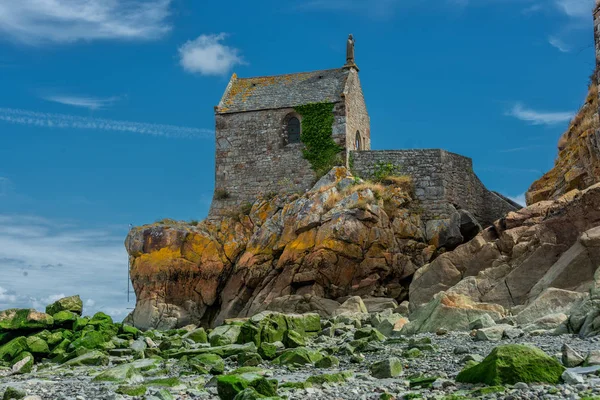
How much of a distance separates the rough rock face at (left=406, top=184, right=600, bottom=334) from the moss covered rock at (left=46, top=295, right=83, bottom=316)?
13446 millimetres

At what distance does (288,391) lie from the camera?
1012 centimetres

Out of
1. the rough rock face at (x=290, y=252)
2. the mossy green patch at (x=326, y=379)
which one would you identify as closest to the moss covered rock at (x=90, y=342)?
the rough rock face at (x=290, y=252)

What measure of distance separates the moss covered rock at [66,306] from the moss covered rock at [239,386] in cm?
1984

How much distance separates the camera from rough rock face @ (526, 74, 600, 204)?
76.3 ft

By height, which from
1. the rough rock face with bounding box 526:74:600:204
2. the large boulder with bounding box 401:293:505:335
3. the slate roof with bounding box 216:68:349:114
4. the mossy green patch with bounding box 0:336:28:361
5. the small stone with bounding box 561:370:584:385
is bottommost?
the small stone with bounding box 561:370:584:385

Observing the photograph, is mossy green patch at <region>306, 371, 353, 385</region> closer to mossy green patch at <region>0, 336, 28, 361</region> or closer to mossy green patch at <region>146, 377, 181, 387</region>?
mossy green patch at <region>146, 377, 181, 387</region>

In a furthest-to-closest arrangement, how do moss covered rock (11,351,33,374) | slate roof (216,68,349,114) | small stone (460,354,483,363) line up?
1. slate roof (216,68,349,114)
2. moss covered rock (11,351,33,374)
3. small stone (460,354,483,363)

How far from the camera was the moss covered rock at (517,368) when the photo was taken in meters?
9.02

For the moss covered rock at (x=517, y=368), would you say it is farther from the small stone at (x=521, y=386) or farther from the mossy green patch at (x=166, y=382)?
the mossy green patch at (x=166, y=382)

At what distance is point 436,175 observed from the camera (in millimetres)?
32250

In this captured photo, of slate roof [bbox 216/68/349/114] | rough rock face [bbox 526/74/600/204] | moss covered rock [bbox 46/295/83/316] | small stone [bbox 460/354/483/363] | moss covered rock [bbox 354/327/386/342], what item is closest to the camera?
small stone [bbox 460/354/483/363]

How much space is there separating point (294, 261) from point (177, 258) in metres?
6.28

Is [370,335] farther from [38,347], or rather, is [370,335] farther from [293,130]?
[293,130]

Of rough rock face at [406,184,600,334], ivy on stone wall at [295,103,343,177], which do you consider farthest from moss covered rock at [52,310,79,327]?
ivy on stone wall at [295,103,343,177]
